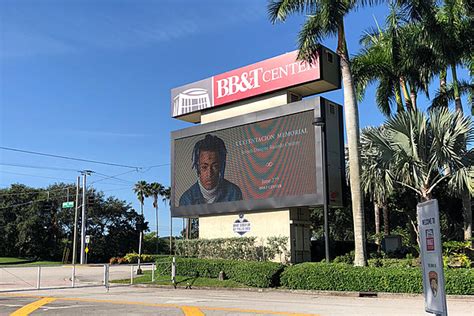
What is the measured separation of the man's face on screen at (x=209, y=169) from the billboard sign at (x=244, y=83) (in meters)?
3.49

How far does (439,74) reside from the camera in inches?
1089

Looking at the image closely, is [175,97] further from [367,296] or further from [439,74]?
[367,296]

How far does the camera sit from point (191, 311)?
13.4 metres

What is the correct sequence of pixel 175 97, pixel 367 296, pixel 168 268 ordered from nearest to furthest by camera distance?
1. pixel 367 296
2. pixel 168 268
3. pixel 175 97

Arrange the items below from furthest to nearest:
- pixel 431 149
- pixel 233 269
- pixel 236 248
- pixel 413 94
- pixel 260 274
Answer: pixel 413 94, pixel 236 248, pixel 233 269, pixel 260 274, pixel 431 149

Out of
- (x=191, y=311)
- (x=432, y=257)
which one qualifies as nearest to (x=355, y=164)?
(x=191, y=311)

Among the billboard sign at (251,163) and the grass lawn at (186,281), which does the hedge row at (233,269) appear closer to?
the grass lawn at (186,281)

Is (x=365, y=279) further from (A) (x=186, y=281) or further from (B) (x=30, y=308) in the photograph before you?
(B) (x=30, y=308)

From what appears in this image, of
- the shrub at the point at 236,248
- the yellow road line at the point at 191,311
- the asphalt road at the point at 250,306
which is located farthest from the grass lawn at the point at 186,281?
the yellow road line at the point at 191,311

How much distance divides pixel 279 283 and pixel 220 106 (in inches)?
512

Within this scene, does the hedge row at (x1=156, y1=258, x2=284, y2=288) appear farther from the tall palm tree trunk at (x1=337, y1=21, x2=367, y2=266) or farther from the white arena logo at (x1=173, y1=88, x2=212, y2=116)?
the white arena logo at (x1=173, y1=88, x2=212, y2=116)

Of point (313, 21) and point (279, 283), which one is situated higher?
point (313, 21)

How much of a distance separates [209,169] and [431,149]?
12707 mm

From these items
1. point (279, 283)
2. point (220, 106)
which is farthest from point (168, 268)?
point (220, 106)
